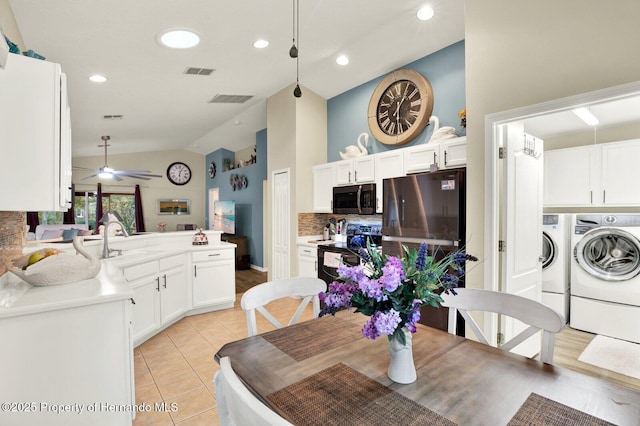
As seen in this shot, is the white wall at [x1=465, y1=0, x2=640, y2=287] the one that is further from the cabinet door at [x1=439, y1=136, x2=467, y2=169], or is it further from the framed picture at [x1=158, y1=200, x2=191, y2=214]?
the framed picture at [x1=158, y1=200, x2=191, y2=214]

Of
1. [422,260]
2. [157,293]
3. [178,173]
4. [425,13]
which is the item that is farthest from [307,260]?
[178,173]

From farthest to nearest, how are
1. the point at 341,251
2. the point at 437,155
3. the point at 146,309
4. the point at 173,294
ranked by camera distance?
the point at 341,251 < the point at 173,294 < the point at 437,155 < the point at 146,309

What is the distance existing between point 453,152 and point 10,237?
11.7ft

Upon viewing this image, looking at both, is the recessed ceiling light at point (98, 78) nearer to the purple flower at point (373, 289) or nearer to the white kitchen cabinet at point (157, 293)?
the white kitchen cabinet at point (157, 293)

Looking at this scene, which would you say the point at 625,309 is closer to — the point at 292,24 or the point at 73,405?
the point at 292,24

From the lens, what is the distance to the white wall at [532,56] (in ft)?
6.20

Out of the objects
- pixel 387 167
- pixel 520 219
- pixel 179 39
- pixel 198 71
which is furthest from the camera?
pixel 387 167

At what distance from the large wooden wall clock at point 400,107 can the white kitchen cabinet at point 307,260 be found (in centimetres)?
180

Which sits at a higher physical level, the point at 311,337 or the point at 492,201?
the point at 492,201

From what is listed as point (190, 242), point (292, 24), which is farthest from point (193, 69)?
point (190, 242)

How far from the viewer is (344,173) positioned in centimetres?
453

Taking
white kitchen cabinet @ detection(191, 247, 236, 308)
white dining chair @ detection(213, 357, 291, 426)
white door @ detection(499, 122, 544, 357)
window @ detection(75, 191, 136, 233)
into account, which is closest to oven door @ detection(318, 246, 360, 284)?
white kitchen cabinet @ detection(191, 247, 236, 308)

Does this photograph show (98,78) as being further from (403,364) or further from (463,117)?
(403,364)

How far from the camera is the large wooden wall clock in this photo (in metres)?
3.86
